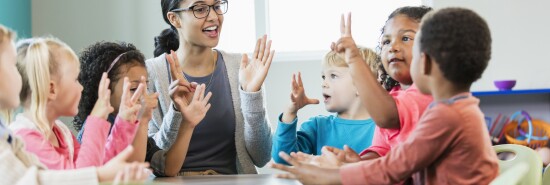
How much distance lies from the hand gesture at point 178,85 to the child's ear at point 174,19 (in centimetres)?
28

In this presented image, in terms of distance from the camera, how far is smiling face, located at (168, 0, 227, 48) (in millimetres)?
2748

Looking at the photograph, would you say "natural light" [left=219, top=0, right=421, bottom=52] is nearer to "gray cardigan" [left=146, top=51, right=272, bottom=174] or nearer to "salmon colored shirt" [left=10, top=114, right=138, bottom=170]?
"gray cardigan" [left=146, top=51, right=272, bottom=174]

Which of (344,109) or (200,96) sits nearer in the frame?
(200,96)

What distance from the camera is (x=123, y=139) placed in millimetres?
2109

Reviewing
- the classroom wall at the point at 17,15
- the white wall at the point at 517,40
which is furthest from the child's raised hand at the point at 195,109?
the white wall at the point at 517,40

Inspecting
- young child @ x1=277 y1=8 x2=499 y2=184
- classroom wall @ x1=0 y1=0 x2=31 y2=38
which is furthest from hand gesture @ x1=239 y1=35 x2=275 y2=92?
classroom wall @ x1=0 y1=0 x2=31 y2=38

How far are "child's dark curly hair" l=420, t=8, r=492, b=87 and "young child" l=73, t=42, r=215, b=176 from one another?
1042 mm

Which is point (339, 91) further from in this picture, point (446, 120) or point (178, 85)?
point (446, 120)

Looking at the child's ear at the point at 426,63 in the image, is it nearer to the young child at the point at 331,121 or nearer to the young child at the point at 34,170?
the young child at the point at 34,170

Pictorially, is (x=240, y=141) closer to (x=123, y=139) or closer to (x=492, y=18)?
(x=123, y=139)

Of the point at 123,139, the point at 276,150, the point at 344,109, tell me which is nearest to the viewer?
the point at 123,139

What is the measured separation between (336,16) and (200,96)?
3.32 meters

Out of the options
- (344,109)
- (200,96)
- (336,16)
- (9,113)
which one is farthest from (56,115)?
(336,16)

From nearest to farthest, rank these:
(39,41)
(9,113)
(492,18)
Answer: (9,113)
(39,41)
(492,18)
